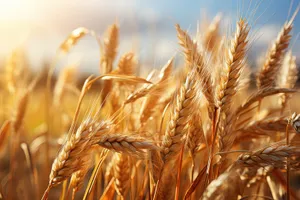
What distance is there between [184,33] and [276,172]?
74cm

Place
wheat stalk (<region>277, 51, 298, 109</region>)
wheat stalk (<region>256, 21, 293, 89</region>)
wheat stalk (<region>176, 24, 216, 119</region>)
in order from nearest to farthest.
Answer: wheat stalk (<region>176, 24, 216, 119</region>) < wheat stalk (<region>256, 21, 293, 89</region>) < wheat stalk (<region>277, 51, 298, 109</region>)

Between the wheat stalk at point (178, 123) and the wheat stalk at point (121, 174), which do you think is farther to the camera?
the wheat stalk at point (121, 174)

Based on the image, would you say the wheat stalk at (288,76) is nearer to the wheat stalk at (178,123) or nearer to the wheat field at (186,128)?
the wheat field at (186,128)

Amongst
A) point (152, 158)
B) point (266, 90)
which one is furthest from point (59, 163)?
point (266, 90)

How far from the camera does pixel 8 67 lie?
3082 millimetres

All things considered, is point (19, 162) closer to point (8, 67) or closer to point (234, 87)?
point (8, 67)

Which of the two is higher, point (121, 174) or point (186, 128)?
point (186, 128)

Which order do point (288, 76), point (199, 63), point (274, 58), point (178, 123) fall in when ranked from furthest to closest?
point (288, 76)
point (274, 58)
point (199, 63)
point (178, 123)

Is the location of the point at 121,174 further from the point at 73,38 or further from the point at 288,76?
the point at 288,76

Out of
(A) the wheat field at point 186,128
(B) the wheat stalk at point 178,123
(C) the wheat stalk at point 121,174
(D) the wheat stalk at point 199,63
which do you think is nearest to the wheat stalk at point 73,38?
(A) the wheat field at point 186,128

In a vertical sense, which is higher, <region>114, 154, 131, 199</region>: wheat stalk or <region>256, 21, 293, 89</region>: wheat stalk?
<region>256, 21, 293, 89</region>: wheat stalk

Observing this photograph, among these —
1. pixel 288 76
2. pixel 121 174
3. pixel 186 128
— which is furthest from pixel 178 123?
pixel 288 76

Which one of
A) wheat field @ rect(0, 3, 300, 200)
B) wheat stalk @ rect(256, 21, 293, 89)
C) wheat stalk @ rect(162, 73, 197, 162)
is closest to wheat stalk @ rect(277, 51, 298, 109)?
wheat field @ rect(0, 3, 300, 200)

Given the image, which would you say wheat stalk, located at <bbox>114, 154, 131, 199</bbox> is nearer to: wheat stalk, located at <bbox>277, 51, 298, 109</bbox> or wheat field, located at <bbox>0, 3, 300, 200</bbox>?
wheat field, located at <bbox>0, 3, 300, 200</bbox>
